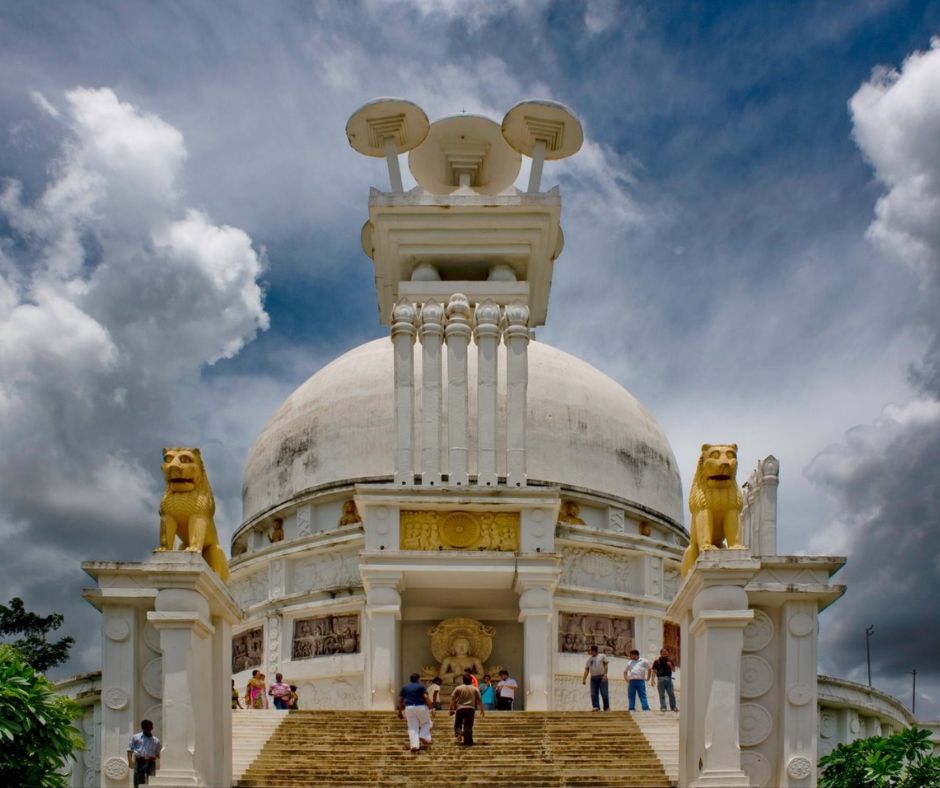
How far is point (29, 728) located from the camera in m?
16.0

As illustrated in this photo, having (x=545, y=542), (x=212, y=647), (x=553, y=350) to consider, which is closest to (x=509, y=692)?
(x=545, y=542)

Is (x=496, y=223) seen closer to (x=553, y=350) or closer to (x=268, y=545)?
(x=553, y=350)

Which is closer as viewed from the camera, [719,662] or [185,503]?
[719,662]

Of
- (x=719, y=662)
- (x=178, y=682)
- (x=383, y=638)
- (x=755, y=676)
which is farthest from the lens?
(x=383, y=638)

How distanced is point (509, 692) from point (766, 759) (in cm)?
875

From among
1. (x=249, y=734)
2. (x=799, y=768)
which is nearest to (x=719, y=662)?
(x=799, y=768)

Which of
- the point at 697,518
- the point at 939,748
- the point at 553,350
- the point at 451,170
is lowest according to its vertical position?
the point at 939,748

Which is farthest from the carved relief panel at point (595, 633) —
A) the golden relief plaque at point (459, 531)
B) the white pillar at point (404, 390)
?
the white pillar at point (404, 390)

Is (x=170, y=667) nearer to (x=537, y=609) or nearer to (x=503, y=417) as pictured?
(x=537, y=609)

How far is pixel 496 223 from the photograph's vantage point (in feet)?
112

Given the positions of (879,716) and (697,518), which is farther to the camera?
(879,716)

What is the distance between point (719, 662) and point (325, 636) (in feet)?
55.3

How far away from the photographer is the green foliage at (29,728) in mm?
15898

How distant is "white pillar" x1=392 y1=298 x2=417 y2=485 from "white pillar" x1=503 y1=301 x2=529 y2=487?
217 cm
